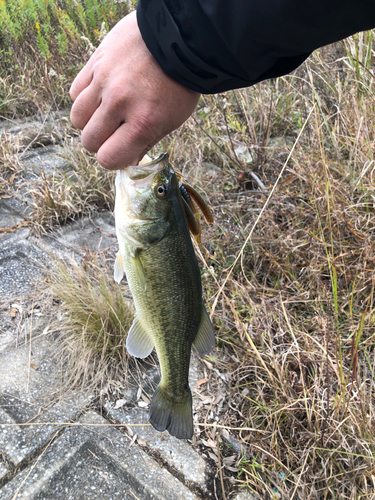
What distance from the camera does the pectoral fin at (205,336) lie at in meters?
1.54

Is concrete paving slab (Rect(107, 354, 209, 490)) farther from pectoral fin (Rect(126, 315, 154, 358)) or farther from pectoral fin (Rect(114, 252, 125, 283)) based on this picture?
pectoral fin (Rect(114, 252, 125, 283))

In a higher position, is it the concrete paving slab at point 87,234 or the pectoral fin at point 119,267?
the pectoral fin at point 119,267

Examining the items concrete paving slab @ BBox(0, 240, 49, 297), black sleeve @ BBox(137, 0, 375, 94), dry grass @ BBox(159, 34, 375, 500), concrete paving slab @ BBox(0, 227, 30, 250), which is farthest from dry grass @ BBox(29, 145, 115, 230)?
black sleeve @ BBox(137, 0, 375, 94)

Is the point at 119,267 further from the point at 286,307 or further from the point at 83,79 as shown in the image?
the point at 286,307

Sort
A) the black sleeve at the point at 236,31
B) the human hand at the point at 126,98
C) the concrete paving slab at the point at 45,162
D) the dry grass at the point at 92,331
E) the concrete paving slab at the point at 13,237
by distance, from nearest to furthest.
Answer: the black sleeve at the point at 236,31
the human hand at the point at 126,98
the dry grass at the point at 92,331
the concrete paving slab at the point at 13,237
the concrete paving slab at the point at 45,162

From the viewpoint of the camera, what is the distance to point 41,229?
3656mm

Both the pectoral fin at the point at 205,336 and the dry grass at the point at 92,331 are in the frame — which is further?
the dry grass at the point at 92,331

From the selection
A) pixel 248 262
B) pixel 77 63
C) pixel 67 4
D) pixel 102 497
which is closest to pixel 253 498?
pixel 102 497

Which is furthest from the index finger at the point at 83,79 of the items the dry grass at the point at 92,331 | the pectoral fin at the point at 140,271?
the dry grass at the point at 92,331

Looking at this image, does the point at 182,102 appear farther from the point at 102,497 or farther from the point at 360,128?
the point at 360,128

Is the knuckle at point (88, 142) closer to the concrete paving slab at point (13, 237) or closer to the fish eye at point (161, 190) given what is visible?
the fish eye at point (161, 190)

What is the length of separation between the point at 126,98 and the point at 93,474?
6.18 ft

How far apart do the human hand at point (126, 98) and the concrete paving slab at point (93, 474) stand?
1.66 m

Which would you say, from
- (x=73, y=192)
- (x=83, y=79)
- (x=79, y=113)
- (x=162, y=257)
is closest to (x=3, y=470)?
(x=162, y=257)
